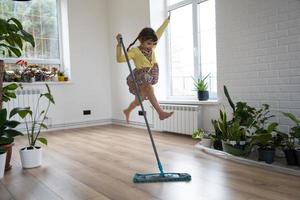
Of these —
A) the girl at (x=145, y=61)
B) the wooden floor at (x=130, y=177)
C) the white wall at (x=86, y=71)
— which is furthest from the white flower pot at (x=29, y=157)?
the white wall at (x=86, y=71)

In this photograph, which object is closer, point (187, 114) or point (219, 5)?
point (219, 5)

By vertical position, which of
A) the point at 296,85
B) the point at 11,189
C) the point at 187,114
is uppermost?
the point at 296,85

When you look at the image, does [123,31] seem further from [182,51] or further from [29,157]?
[29,157]

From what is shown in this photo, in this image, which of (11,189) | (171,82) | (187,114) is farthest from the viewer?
(171,82)

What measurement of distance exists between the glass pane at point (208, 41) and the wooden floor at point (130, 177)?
3.70 ft

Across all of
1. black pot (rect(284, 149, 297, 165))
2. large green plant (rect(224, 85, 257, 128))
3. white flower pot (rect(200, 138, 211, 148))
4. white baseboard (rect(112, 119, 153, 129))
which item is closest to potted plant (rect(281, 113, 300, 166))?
black pot (rect(284, 149, 297, 165))

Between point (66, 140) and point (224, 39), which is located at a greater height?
point (224, 39)

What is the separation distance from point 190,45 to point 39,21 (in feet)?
10.4

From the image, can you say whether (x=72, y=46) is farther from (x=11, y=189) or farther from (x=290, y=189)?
(x=290, y=189)

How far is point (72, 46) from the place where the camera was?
5734mm

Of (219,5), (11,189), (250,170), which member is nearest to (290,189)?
(250,170)

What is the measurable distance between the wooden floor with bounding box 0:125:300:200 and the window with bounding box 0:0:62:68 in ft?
8.22

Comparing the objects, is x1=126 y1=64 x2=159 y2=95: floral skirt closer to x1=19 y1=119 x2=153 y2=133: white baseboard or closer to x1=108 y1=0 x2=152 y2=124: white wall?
x1=108 y1=0 x2=152 y2=124: white wall

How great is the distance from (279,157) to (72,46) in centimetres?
440
